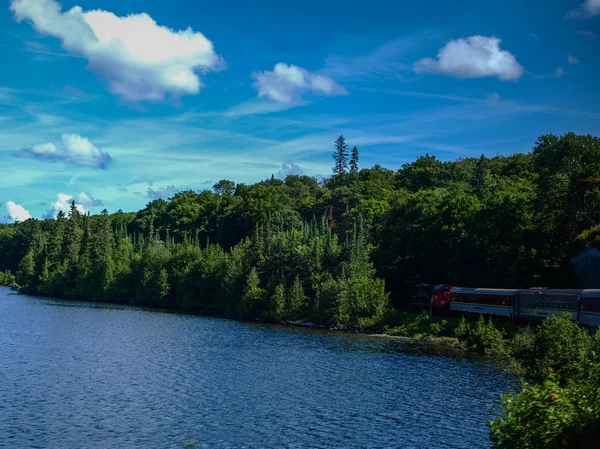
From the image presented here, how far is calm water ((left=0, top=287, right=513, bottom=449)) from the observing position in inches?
1226

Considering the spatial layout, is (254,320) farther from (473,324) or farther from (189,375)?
(189,375)

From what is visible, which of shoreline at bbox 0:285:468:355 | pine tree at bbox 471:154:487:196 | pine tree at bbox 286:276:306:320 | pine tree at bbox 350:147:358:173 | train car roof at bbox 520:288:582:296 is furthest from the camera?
pine tree at bbox 350:147:358:173

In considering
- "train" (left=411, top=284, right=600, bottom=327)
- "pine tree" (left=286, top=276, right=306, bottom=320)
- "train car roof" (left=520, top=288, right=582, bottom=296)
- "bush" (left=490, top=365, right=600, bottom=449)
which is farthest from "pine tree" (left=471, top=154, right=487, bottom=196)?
"bush" (left=490, top=365, right=600, bottom=449)

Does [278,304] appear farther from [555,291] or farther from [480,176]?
[480,176]

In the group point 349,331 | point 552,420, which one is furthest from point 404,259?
point 552,420

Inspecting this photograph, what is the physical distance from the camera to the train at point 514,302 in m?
54.5

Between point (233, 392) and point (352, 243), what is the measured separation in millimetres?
51626

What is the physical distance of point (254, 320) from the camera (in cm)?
9262

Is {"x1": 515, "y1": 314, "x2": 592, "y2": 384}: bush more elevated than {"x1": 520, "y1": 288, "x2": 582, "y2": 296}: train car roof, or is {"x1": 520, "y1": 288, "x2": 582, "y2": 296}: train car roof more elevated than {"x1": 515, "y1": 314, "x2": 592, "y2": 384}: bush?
{"x1": 520, "y1": 288, "x2": 582, "y2": 296}: train car roof

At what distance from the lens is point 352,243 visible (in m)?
90.2

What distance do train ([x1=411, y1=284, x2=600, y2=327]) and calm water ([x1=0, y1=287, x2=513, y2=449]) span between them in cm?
1102

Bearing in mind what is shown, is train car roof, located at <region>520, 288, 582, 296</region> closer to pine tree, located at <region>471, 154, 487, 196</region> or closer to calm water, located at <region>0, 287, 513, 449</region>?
calm water, located at <region>0, 287, 513, 449</region>

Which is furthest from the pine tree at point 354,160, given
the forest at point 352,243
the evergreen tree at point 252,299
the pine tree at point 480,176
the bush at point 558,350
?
the bush at point 558,350

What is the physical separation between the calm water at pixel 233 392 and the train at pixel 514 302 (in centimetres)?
1102
